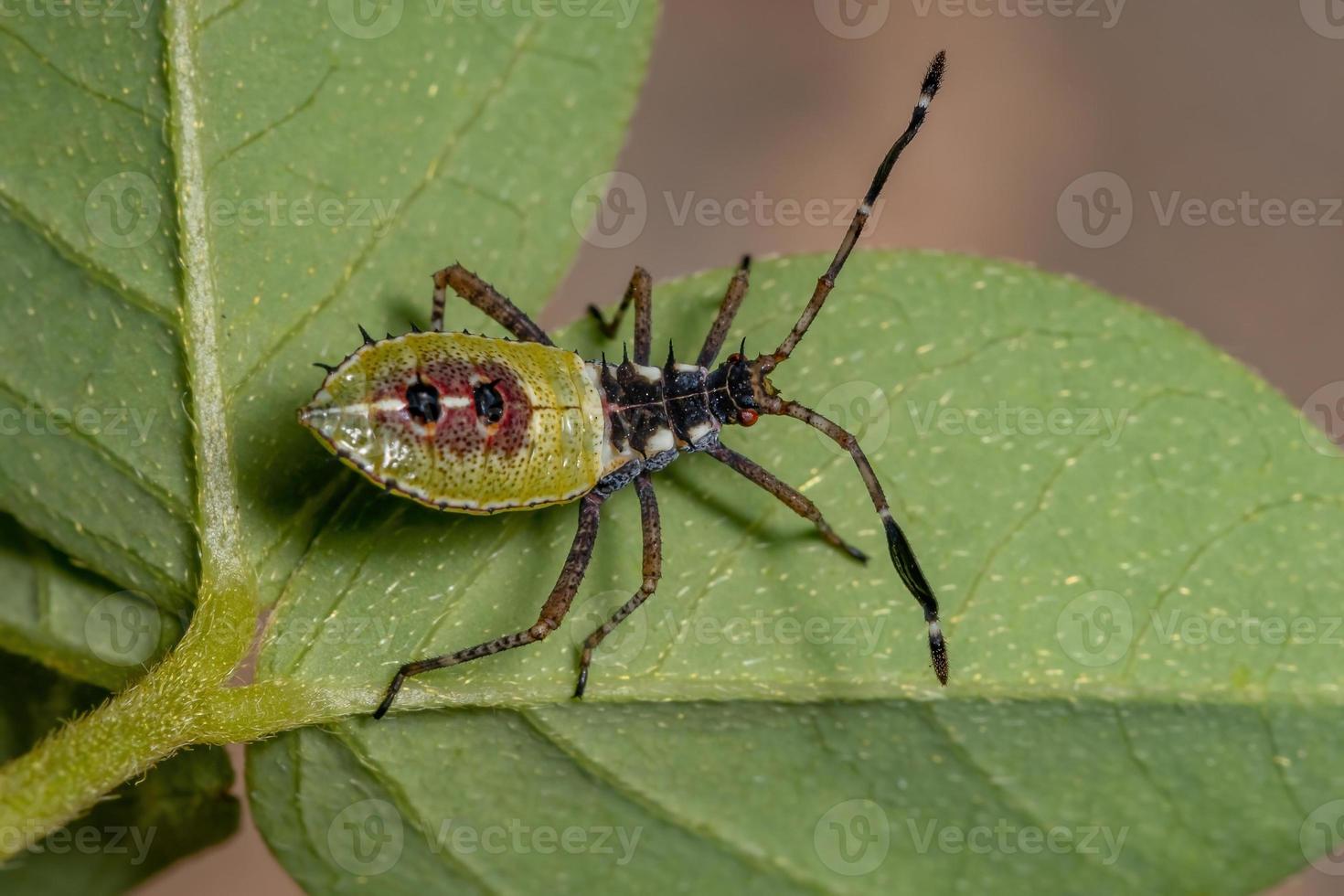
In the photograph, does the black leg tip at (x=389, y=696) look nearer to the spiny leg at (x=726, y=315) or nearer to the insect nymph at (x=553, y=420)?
the insect nymph at (x=553, y=420)

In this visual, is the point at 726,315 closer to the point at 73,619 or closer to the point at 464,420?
the point at 464,420

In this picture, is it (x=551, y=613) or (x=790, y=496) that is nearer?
(x=551, y=613)

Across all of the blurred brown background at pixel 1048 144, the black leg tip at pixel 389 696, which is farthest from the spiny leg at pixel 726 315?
Answer: the blurred brown background at pixel 1048 144

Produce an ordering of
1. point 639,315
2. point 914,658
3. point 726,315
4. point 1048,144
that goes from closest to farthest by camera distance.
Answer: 1. point 914,658
2. point 726,315
3. point 639,315
4. point 1048,144

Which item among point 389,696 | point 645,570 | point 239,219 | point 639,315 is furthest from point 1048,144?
point 389,696

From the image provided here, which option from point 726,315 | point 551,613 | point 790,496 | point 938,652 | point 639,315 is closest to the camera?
point 938,652

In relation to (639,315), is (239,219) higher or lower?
lower

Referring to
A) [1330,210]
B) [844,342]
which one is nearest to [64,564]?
[844,342]
